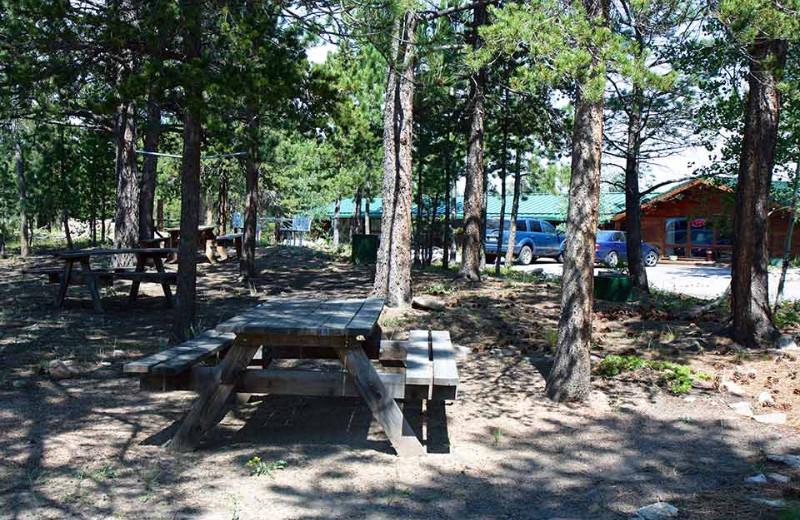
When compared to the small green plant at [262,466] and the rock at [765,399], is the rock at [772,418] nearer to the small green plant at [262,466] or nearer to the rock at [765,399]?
the rock at [765,399]

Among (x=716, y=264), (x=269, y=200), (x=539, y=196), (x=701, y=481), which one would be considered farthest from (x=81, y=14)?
(x=539, y=196)

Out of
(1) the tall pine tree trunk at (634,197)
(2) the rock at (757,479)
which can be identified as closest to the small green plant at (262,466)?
(2) the rock at (757,479)

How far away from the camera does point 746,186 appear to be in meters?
8.48

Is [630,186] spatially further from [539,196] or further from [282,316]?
[539,196]

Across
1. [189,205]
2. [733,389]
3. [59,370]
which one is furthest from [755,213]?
[59,370]

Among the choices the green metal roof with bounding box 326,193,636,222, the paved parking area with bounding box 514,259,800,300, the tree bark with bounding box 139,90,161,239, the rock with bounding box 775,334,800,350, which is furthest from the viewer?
the green metal roof with bounding box 326,193,636,222

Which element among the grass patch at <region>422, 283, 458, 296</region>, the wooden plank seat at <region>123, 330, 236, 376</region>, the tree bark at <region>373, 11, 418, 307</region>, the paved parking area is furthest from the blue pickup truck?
the wooden plank seat at <region>123, 330, 236, 376</region>

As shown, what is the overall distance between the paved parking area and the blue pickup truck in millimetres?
681

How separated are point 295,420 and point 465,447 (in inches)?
59.4

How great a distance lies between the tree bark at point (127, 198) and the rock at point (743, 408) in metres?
12.8

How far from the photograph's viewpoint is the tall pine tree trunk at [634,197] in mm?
14617

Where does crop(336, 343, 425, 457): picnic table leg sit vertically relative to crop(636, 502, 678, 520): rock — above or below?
above

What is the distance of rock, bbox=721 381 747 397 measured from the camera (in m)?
6.67

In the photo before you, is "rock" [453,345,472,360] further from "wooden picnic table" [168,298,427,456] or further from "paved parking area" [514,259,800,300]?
"paved parking area" [514,259,800,300]
